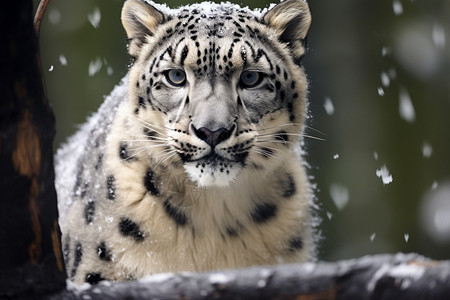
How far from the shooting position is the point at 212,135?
9.04 feet

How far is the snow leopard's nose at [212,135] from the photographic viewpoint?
2752 millimetres

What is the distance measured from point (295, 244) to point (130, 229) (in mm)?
677

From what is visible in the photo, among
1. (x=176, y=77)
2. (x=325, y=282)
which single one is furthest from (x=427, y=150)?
(x=325, y=282)

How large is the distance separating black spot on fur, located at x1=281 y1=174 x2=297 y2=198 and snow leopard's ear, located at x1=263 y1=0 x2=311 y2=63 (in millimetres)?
497

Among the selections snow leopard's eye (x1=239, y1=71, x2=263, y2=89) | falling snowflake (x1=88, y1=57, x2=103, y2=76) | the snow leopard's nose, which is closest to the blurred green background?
falling snowflake (x1=88, y1=57, x2=103, y2=76)

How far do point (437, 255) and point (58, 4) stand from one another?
170 inches

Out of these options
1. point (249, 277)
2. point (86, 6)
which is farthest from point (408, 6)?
point (249, 277)

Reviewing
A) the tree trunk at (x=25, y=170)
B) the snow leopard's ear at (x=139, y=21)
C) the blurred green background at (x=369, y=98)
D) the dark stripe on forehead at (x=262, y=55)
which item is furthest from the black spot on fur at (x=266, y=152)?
the blurred green background at (x=369, y=98)

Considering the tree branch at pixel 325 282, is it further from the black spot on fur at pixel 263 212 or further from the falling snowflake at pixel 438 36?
the falling snowflake at pixel 438 36

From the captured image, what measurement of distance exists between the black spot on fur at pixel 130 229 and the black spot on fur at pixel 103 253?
9 cm

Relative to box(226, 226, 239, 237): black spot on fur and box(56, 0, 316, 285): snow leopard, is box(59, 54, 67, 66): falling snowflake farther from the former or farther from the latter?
box(226, 226, 239, 237): black spot on fur

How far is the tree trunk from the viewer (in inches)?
67.4

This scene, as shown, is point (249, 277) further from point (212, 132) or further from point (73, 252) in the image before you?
point (73, 252)

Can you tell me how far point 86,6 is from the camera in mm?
7801
